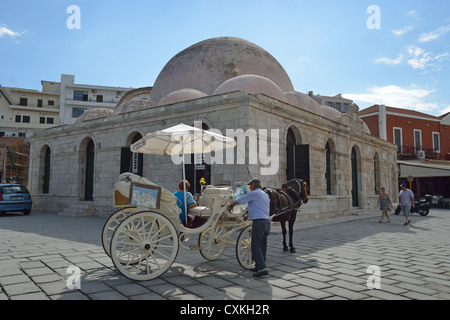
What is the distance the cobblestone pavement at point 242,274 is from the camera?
12.7 ft

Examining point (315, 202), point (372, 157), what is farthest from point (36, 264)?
point (372, 157)

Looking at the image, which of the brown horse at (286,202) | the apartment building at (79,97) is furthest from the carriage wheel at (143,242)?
the apartment building at (79,97)

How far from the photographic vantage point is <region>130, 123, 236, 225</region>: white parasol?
18.4 feet

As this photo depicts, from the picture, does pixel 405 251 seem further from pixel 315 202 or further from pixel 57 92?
pixel 57 92

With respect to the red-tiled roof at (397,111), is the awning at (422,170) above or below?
below

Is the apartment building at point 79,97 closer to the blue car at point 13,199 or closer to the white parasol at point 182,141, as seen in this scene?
the blue car at point 13,199

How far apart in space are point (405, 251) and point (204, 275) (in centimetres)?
455

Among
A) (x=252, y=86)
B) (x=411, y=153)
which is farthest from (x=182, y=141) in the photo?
(x=411, y=153)

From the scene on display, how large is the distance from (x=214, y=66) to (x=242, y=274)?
12082 millimetres

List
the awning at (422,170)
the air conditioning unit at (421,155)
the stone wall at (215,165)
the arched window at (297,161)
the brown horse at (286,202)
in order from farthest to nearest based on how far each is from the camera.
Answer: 1. the air conditioning unit at (421,155)
2. the awning at (422,170)
3. the arched window at (297,161)
4. the stone wall at (215,165)
5. the brown horse at (286,202)

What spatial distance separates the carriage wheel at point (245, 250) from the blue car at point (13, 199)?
43.7 ft

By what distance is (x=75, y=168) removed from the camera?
15227 mm

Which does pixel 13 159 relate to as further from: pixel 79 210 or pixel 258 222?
pixel 258 222

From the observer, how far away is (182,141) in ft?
20.7
